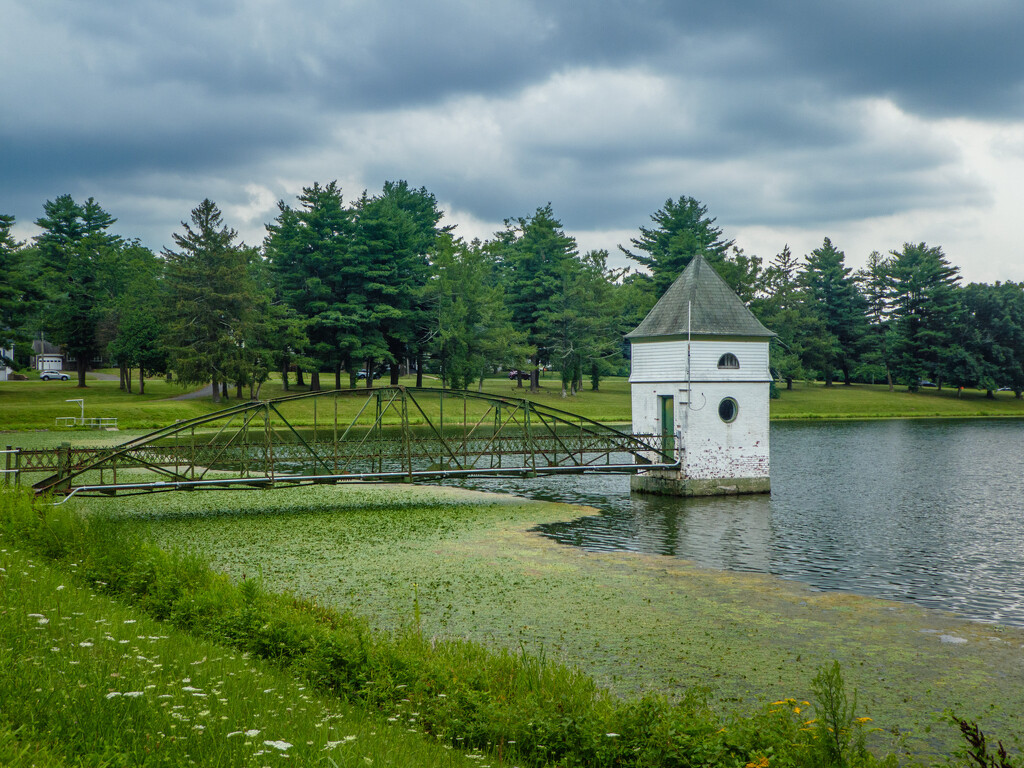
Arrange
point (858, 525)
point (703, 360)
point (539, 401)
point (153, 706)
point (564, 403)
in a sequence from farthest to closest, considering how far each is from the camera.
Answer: point (539, 401) → point (564, 403) → point (703, 360) → point (858, 525) → point (153, 706)

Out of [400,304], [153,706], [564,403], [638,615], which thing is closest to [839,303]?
[564,403]

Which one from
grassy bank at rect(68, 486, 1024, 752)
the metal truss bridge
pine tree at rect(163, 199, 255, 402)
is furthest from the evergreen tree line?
grassy bank at rect(68, 486, 1024, 752)

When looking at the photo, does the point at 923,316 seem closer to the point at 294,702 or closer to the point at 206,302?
the point at 206,302

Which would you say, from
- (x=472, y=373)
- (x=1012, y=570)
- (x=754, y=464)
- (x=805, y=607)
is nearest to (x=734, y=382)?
(x=754, y=464)

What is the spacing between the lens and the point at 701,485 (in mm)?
29484

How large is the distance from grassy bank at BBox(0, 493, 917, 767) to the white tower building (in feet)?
67.1

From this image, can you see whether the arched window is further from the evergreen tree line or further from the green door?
the evergreen tree line

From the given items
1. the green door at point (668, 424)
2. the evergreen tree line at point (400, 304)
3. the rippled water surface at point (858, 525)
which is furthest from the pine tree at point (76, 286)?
the green door at point (668, 424)

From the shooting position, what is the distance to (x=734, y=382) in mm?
29844

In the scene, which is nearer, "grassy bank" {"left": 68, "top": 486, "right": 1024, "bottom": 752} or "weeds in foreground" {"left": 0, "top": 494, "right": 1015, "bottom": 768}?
"weeds in foreground" {"left": 0, "top": 494, "right": 1015, "bottom": 768}

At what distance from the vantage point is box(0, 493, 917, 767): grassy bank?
5.86m

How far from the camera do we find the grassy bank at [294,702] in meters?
5.86

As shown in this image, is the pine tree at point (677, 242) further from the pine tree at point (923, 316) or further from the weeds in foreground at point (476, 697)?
the weeds in foreground at point (476, 697)

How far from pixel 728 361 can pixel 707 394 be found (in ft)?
5.01
